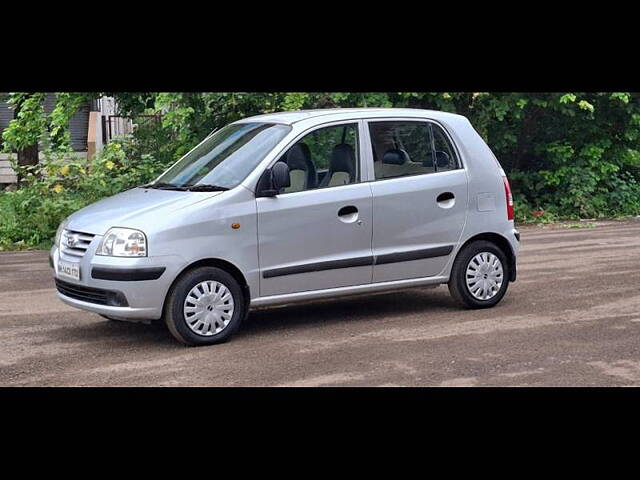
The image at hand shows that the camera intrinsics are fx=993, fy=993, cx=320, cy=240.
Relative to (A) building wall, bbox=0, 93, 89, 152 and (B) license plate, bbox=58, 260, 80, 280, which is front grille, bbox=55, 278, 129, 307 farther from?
(A) building wall, bbox=0, 93, 89, 152

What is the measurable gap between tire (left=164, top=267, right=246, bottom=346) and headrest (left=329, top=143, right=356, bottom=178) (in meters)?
1.42

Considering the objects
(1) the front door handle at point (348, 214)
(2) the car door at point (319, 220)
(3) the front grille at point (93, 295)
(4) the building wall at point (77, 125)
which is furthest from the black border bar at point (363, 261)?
(4) the building wall at point (77, 125)

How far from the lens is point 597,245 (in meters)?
14.0

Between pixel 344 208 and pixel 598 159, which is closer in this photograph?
pixel 344 208

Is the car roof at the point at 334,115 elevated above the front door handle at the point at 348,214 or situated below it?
above

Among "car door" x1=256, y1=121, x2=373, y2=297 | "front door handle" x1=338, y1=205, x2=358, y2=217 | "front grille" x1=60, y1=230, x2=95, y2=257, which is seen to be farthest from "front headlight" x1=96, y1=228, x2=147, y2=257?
"front door handle" x1=338, y1=205, x2=358, y2=217

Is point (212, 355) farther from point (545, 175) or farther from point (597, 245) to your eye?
point (545, 175)

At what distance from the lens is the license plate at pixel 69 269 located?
802cm

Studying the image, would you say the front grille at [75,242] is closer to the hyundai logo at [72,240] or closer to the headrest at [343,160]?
the hyundai logo at [72,240]

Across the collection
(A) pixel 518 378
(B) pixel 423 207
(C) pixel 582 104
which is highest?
(C) pixel 582 104

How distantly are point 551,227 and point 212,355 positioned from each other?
1035 centimetres

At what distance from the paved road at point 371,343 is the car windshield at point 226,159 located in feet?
4.38

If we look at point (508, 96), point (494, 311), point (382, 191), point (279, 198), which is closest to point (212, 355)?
point (279, 198)

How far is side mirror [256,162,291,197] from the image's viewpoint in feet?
26.8
